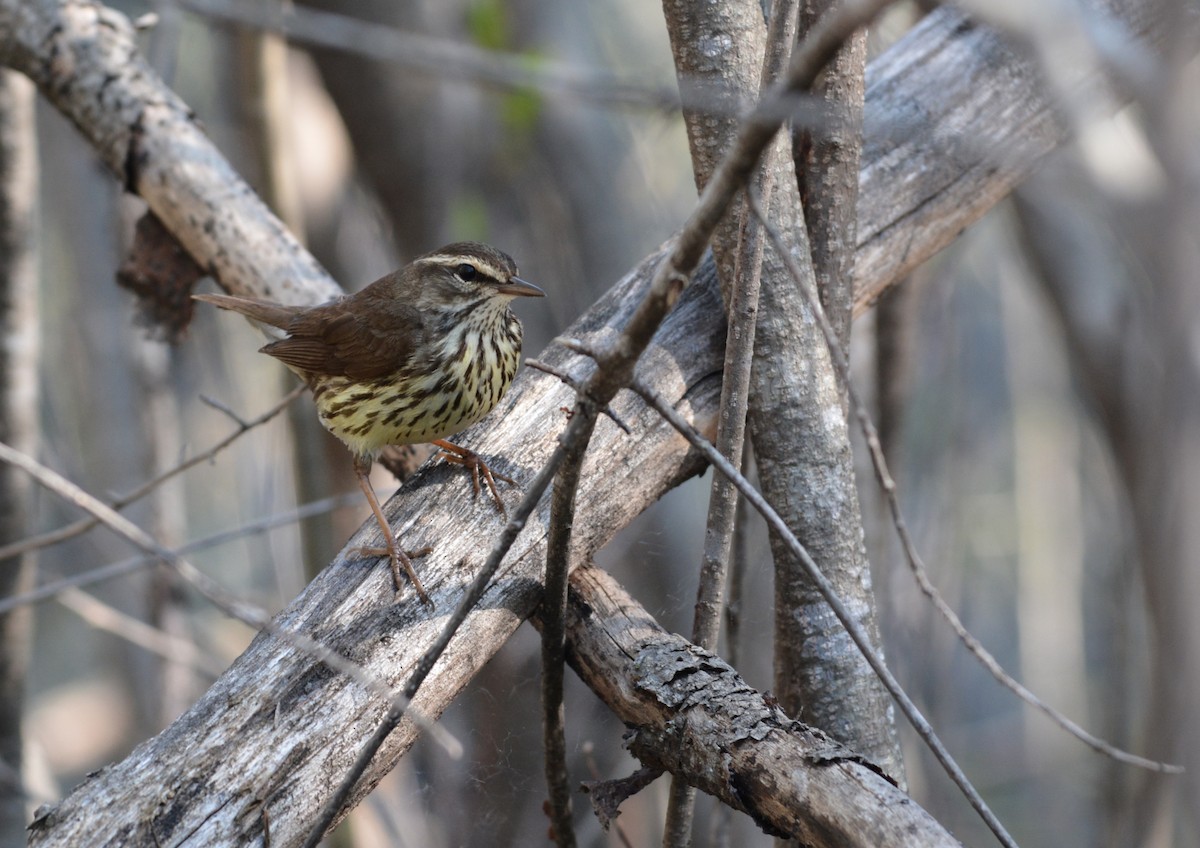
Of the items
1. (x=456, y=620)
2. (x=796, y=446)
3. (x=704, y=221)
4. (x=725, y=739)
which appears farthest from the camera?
(x=796, y=446)

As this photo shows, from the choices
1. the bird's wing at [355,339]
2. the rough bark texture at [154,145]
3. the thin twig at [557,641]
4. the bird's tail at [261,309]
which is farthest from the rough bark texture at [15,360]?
the thin twig at [557,641]

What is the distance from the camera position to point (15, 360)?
4637mm

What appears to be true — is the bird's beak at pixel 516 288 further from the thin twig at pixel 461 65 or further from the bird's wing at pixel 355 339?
the thin twig at pixel 461 65

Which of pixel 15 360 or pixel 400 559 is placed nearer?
pixel 400 559

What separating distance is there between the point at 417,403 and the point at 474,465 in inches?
24.8

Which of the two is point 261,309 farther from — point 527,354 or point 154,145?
point 527,354

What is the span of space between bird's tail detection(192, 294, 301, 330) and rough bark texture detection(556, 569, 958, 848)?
1697 millimetres

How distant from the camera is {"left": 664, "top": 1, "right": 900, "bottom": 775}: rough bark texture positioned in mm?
2811

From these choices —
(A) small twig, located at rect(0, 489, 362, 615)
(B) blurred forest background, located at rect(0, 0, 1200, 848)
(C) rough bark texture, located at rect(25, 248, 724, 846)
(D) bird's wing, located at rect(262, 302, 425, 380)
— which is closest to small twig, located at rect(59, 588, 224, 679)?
(B) blurred forest background, located at rect(0, 0, 1200, 848)

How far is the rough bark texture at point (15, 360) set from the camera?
4625mm

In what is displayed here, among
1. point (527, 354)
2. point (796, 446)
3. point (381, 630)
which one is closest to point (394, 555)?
point (381, 630)

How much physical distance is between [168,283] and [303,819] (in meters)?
2.68

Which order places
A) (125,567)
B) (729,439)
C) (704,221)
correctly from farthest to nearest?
(125,567) < (729,439) < (704,221)

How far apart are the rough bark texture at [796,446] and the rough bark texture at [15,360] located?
3.23 m
